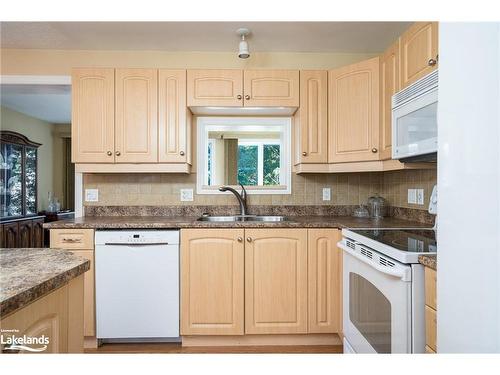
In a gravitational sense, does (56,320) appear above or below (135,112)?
below

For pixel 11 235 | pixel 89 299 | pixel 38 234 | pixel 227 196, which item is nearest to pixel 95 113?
pixel 227 196

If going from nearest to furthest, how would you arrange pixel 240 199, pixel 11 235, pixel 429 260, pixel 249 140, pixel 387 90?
pixel 429 260 → pixel 387 90 → pixel 240 199 → pixel 249 140 → pixel 11 235

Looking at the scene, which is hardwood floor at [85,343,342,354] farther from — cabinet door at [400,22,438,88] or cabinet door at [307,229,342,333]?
cabinet door at [400,22,438,88]

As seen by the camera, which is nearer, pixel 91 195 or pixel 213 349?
pixel 213 349

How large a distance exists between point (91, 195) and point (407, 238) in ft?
7.70

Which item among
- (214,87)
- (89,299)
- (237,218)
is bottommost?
(89,299)

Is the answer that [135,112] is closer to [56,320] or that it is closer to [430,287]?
[56,320]

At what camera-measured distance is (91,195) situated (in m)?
2.55

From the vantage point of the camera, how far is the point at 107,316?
2.02m

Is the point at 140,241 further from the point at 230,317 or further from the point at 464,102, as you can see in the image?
the point at 464,102

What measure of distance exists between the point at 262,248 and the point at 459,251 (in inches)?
55.6

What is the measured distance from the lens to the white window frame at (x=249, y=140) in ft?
8.52

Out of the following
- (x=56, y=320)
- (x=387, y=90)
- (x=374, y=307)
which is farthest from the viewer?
(x=387, y=90)
